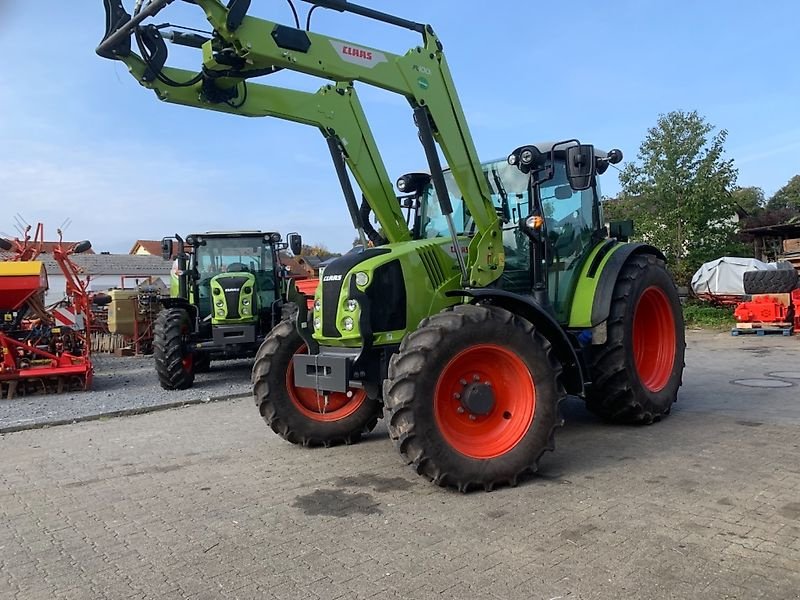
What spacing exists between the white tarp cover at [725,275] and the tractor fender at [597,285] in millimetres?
16337

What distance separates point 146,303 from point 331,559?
578 inches

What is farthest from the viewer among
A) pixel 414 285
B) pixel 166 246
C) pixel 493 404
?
pixel 166 246

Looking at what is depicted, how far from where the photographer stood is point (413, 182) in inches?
272

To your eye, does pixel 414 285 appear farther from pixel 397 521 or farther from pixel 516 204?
pixel 397 521

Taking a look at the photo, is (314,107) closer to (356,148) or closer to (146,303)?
(356,148)

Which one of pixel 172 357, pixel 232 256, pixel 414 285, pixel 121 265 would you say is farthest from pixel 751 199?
pixel 414 285

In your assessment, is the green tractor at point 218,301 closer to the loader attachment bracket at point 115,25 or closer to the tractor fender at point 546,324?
the tractor fender at point 546,324

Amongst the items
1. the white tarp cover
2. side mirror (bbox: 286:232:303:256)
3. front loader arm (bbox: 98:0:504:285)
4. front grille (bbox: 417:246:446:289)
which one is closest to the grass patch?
the white tarp cover

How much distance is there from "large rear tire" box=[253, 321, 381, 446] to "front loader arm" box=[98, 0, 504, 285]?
1818 mm

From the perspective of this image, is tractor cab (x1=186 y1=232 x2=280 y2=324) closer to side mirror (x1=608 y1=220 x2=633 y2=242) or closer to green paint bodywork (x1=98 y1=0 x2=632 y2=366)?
green paint bodywork (x1=98 y1=0 x2=632 y2=366)

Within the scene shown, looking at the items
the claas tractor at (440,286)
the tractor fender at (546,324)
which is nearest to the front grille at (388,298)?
the claas tractor at (440,286)

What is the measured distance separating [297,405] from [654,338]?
3957 mm

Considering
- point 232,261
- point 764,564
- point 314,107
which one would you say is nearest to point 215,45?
point 314,107

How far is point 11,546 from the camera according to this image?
4.07 meters
